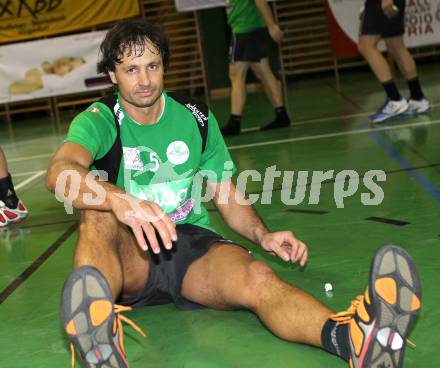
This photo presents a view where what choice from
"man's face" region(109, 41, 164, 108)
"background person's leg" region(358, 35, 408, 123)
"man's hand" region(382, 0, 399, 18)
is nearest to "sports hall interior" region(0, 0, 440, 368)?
"background person's leg" region(358, 35, 408, 123)

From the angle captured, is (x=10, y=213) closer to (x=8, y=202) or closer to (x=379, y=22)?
(x=8, y=202)

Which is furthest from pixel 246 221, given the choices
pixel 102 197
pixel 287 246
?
pixel 102 197

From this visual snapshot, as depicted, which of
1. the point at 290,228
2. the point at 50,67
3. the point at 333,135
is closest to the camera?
the point at 290,228

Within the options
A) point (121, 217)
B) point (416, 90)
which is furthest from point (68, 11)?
point (121, 217)

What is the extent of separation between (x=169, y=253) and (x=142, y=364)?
481 mm

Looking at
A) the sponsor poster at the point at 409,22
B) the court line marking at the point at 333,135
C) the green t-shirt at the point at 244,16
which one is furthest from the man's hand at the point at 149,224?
the sponsor poster at the point at 409,22

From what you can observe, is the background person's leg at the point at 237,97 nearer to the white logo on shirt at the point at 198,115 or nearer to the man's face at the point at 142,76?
the white logo on shirt at the point at 198,115

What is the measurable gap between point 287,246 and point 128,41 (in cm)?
99

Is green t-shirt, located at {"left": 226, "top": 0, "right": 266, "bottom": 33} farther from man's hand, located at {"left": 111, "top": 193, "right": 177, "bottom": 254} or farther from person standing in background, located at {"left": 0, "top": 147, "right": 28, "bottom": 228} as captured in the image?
man's hand, located at {"left": 111, "top": 193, "right": 177, "bottom": 254}

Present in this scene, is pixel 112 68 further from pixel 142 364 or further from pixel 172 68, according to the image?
pixel 172 68

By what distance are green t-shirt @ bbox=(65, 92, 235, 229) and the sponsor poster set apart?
8.59 m

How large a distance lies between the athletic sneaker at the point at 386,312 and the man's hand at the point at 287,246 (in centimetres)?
58

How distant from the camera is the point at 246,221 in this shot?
10.8 ft

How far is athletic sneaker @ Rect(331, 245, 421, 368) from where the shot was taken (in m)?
2.27
